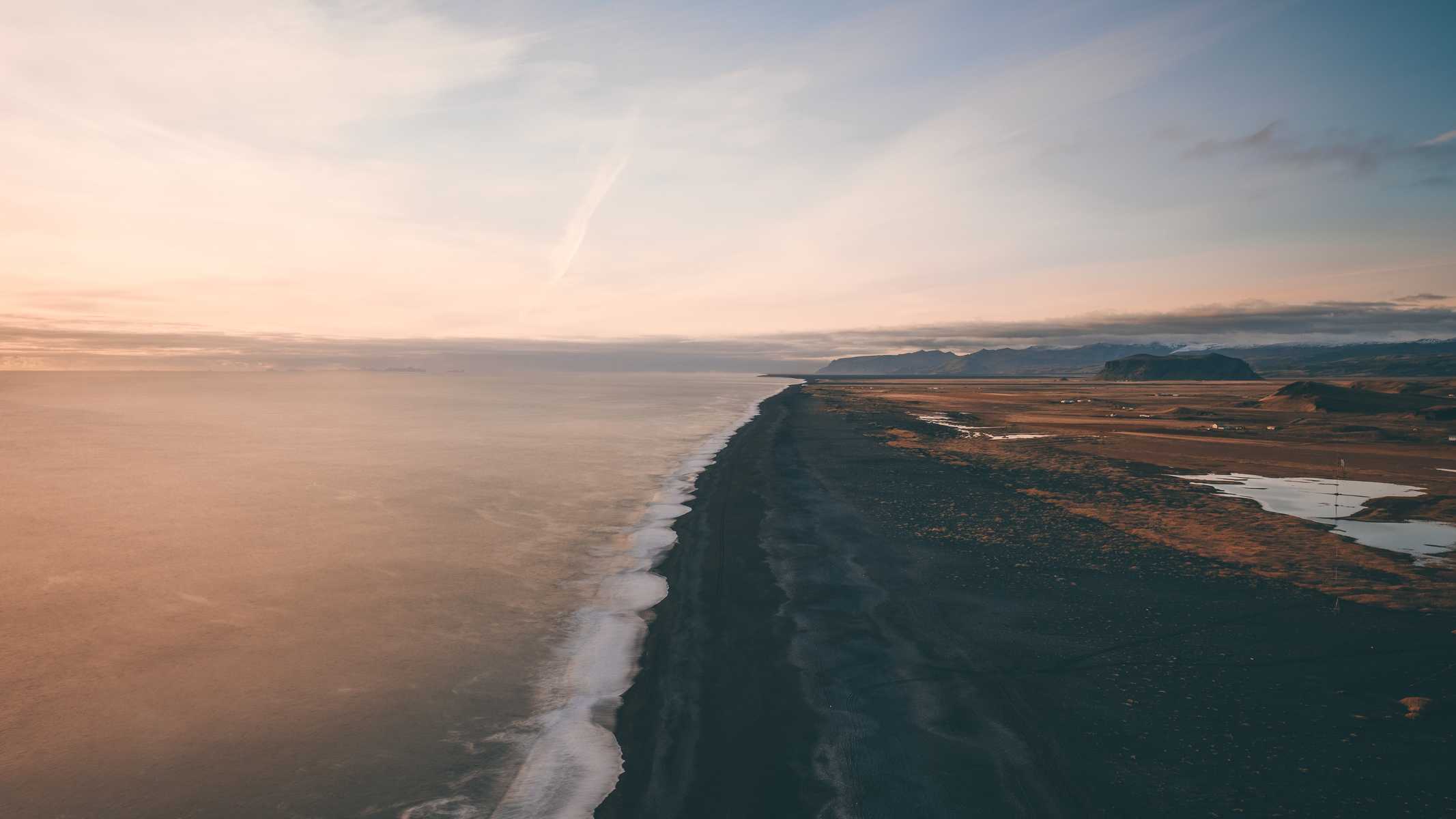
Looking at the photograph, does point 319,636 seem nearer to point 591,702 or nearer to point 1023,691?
point 591,702

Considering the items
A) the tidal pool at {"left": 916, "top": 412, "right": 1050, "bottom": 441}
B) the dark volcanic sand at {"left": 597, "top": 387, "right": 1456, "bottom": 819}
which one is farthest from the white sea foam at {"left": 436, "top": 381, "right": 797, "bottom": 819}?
the tidal pool at {"left": 916, "top": 412, "right": 1050, "bottom": 441}

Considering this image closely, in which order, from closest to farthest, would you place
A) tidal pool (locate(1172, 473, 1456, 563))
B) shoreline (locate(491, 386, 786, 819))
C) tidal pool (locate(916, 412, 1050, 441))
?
shoreline (locate(491, 386, 786, 819))
tidal pool (locate(1172, 473, 1456, 563))
tidal pool (locate(916, 412, 1050, 441))

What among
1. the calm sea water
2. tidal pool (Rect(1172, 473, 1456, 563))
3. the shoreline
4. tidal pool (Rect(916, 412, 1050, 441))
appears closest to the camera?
the shoreline

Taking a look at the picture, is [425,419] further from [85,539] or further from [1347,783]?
[1347,783]

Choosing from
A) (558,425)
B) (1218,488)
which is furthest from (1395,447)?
(558,425)

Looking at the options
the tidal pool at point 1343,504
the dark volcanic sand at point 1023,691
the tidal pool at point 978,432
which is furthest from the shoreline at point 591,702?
the tidal pool at point 978,432

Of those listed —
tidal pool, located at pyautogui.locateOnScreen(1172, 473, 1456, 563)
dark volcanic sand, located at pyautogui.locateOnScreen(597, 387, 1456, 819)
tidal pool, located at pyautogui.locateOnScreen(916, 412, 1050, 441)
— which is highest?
dark volcanic sand, located at pyautogui.locateOnScreen(597, 387, 1456, 819)

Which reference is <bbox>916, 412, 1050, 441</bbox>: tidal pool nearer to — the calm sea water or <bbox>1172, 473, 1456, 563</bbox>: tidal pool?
<bbox>1172, 473, 1456, 563</bbox>: tidal pool

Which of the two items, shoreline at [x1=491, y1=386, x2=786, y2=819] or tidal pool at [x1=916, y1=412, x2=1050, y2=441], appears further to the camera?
tidal pool at [x1=916, y1=412, x2=1050, y2=441]

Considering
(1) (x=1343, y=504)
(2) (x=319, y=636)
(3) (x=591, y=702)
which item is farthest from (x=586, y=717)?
(1) (x=1343, y=504)
